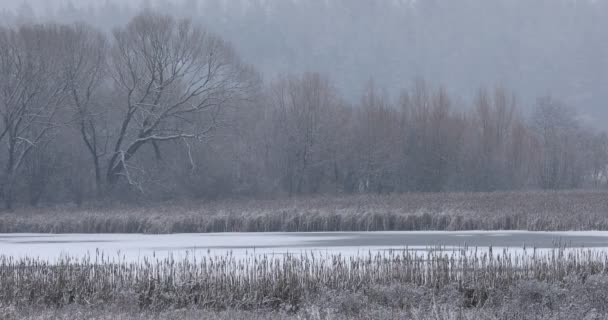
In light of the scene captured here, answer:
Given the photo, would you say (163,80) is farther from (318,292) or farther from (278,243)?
(318,292)

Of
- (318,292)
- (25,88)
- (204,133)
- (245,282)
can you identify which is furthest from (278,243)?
(25,88)

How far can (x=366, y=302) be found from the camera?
11.4 metres

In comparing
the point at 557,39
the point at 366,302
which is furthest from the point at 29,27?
the point at 557,39

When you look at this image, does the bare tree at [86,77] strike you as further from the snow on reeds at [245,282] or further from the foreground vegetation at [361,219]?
the snow on reeds at [245,282]

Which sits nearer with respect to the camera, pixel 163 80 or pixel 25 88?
pixel 25 88

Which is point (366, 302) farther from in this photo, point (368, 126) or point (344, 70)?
point (344, 70)

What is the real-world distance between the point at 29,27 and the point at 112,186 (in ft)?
28.3

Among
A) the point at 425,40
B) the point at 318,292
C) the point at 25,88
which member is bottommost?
the point at 318,292

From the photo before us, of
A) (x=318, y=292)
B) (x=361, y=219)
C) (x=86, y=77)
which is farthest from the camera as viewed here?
(x=86, y=77)

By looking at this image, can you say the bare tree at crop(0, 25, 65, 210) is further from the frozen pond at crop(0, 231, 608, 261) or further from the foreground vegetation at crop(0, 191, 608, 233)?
the frozen pond at crop(0, 231, 608, 261)

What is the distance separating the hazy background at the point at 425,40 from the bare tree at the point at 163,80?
5058 cm

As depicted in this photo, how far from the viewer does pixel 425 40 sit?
122375 mm

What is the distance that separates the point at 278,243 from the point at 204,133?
2218cm

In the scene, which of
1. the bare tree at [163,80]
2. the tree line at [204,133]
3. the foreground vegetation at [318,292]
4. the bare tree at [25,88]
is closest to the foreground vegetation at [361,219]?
the bare tree at [25,88]
